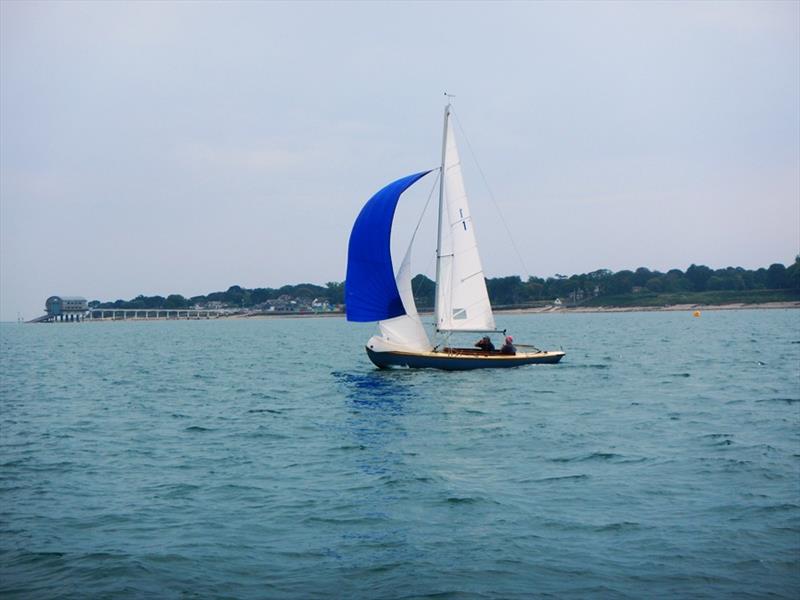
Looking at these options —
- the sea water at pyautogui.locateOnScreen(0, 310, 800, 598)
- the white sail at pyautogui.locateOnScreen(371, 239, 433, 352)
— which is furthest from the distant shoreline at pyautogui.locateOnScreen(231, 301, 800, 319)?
the sea water at pyautogui.locateOnScreen(0, 310, 800, 598)

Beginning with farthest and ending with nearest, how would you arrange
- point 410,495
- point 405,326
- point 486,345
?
1. point 486,345
2. point 405,326
3. point 410,495

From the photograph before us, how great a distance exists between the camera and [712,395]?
87.2 feet

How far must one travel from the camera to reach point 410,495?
1412 cm

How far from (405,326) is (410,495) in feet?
72.3

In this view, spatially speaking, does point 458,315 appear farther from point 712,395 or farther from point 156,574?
point 156,574

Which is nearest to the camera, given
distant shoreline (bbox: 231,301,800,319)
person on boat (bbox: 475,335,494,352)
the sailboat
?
the sailboat

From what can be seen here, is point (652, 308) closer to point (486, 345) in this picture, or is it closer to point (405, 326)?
point (486, 345)

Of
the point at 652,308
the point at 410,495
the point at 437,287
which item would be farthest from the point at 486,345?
the point at 652,308

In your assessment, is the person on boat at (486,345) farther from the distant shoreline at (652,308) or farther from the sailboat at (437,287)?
the distant shoreline at (652,308)

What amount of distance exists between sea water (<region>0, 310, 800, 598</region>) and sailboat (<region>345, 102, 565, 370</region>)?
21.9 feet

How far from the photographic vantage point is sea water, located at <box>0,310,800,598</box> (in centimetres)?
1015

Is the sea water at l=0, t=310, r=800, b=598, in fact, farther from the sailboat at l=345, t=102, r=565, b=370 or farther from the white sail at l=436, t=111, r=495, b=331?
the white sail at l=436, t=111, r=495, b=331

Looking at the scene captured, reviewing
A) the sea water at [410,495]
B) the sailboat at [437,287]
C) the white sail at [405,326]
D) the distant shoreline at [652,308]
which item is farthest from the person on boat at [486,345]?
the distant shoreline at [652,308]

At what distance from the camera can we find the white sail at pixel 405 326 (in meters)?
35.6
